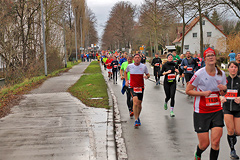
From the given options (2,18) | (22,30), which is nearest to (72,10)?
(22,30)

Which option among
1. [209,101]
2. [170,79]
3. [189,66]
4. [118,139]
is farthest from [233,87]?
[189,66]

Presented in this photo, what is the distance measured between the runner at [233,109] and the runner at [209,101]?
102 centimetres

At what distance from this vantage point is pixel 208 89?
4555 millimetres

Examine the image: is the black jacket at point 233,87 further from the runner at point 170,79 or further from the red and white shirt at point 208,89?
the runner at point 170,79

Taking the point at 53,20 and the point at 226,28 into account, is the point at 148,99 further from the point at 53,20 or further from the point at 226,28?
the point at 226,28

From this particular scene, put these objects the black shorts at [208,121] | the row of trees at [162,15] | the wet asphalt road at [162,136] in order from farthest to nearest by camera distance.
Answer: the row of trees at [162,15] → the wet asphalt road at [162,136] → the black shorts at [208,121]

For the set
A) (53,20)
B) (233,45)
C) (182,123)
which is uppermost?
(53,20)

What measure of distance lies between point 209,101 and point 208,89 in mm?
179

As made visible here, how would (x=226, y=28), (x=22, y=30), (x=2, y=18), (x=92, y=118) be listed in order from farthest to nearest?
(x=226, y=28), (x=22, y=30), (x=2, y=18), (x=92, y=118)

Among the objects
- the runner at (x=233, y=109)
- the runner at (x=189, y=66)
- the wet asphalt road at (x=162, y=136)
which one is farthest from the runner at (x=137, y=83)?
the runner at (x=189, y=66)

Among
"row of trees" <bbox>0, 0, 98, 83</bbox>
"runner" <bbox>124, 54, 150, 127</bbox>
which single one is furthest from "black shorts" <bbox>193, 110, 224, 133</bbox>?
"row of trees" <bbox>0, 0, 98, 83</bbox>

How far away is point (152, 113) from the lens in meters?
9.91

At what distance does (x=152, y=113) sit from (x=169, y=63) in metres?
1.65

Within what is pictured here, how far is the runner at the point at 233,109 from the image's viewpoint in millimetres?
5414
